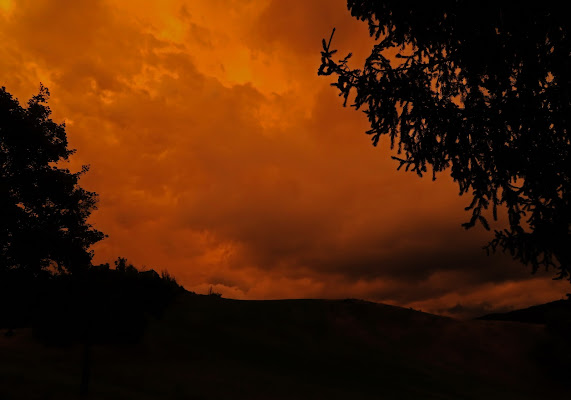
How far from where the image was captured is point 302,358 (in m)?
31.1

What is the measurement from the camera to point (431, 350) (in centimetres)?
3438

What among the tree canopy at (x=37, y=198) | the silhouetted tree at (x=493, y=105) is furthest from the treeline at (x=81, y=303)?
the silhouetted tree at (x=493, y=105)

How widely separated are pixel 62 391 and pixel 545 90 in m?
19.8

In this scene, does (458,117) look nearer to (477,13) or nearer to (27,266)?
(477,13)

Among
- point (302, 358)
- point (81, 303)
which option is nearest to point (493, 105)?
point (81, 303)

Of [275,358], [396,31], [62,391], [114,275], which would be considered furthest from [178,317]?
[396,31]

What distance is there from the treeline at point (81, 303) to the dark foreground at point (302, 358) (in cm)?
122

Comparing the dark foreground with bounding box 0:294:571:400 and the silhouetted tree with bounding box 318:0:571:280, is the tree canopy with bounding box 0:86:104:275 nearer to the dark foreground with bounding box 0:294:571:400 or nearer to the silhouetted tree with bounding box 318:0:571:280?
the dark foreground with bounding box 0:294:571:400

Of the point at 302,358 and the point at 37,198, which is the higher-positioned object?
the point at 37,198

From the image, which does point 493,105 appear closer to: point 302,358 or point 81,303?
point 81,303

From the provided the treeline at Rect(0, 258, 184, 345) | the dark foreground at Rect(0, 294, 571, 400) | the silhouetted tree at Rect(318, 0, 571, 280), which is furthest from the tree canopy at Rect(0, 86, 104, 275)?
the silhouetted tree at Rect(318, 0, 571, 280)

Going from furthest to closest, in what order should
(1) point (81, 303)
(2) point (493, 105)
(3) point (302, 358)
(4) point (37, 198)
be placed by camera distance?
1. (3) point (302, 358)
2. (1) point (81, 303)
3. (4) point (37, 198)
4. (2) point (493, 105)

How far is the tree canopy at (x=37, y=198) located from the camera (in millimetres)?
15773

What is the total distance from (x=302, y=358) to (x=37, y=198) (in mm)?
20913
